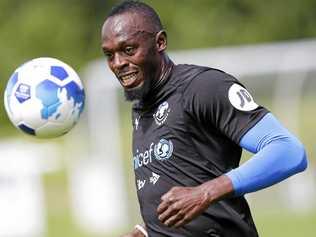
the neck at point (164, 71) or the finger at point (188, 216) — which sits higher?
the neck at point (164, 71)

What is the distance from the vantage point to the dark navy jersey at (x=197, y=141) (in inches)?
229

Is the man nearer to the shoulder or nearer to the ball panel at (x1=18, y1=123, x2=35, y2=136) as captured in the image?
the shoulder

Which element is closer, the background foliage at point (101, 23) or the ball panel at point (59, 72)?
the ball panel at point (59, 72)

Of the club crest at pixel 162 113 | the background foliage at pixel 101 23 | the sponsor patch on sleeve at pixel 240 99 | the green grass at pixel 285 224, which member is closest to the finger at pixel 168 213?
the sponsor patch on sleeve at pixel 240 99

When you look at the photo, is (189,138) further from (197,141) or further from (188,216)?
(188,216)

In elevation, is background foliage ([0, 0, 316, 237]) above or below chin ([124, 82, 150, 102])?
below

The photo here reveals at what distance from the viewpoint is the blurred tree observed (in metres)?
31.7

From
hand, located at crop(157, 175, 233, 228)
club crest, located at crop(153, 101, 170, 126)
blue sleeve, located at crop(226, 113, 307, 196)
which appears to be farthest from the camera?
club crest, located at crop(153, 101, 170, 126)

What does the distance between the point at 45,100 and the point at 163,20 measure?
25.6 meters

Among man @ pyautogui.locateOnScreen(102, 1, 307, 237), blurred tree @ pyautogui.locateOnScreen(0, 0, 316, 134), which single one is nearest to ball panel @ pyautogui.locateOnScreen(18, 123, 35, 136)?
man @ pyautogui.locateOnScreen(102, 1, 307, 237)

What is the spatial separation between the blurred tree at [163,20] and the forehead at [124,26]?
965 inches

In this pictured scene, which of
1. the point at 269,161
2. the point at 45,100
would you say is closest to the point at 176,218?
the point at 269,161

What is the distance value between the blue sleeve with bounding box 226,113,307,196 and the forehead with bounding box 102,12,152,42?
913 millimetres

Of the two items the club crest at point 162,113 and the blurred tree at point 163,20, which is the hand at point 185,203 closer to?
the club crest at point 162,113
